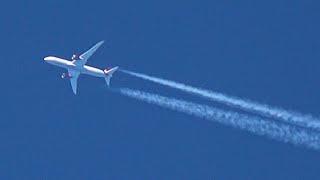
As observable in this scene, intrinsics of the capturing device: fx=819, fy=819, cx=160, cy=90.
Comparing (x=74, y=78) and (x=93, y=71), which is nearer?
(x=93, y=71)

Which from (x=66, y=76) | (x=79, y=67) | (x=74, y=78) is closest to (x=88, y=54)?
(x=79, y=67)

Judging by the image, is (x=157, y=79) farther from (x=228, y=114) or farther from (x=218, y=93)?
(x=228, y=114)

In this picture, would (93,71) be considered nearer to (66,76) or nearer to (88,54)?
(88,54)

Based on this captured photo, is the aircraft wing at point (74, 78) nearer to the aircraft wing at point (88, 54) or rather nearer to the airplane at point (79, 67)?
the airplane at point (79, 67)

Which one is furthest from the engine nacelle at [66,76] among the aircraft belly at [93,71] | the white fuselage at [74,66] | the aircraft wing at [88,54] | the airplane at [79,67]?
the aircraft belly at [93,71]

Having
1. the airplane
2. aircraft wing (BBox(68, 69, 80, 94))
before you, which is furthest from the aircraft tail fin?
aircraft wing (BBox(68, 69, 80, 94))

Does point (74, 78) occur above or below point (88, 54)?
below

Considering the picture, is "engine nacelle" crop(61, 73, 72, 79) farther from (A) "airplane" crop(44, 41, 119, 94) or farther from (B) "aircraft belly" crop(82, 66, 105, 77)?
(B) "aircraft belly" crop(82, 66, 105, 77)

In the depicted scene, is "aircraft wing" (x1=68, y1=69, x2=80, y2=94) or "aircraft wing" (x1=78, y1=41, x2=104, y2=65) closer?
"aircraft wing" (x1=78, y1=41, x2=104, y2=65)
